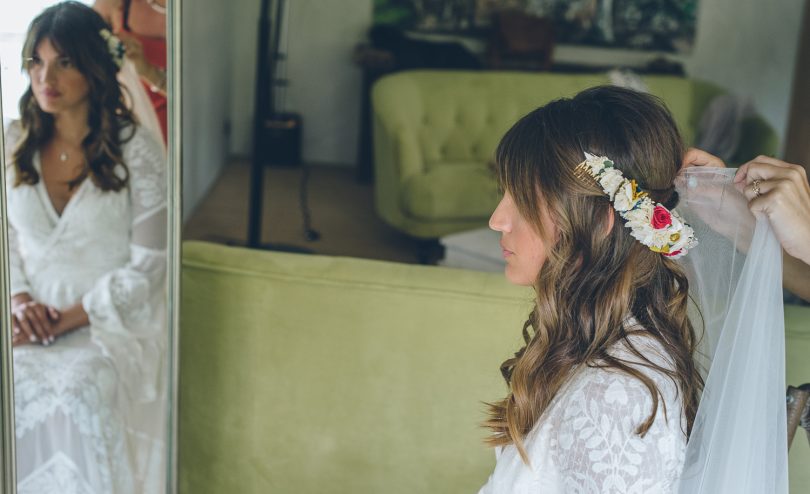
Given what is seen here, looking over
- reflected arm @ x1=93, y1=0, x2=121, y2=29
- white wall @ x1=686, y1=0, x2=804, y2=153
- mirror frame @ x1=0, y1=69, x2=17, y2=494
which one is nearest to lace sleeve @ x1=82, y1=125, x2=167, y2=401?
reflected arm @ x1=93, y1=0, x2=121, y2=29

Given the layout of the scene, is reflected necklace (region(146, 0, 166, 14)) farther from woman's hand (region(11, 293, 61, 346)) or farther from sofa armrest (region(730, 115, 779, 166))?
sofa armrest (region(730, 115, 779, 166))

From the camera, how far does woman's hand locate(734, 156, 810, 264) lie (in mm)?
1298

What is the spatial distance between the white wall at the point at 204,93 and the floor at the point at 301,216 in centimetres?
15

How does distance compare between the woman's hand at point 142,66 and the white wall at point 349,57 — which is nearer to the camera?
the woman's hand at point 142,66

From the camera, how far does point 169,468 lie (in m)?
1.98

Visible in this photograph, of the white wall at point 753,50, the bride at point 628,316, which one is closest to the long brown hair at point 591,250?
the bride at point 628,316

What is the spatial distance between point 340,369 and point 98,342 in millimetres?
511

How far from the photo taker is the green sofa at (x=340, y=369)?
2.00 m

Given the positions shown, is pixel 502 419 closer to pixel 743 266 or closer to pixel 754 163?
pixel 743 266

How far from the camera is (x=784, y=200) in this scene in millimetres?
1295

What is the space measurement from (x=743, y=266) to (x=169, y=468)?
1.23 metres

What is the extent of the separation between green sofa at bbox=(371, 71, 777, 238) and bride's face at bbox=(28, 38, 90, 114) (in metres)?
3.74

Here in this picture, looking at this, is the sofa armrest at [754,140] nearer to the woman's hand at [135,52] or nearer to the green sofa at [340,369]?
the green sofa at [340,369]

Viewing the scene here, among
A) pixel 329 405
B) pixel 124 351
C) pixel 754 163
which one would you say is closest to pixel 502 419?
pixel 754 163
